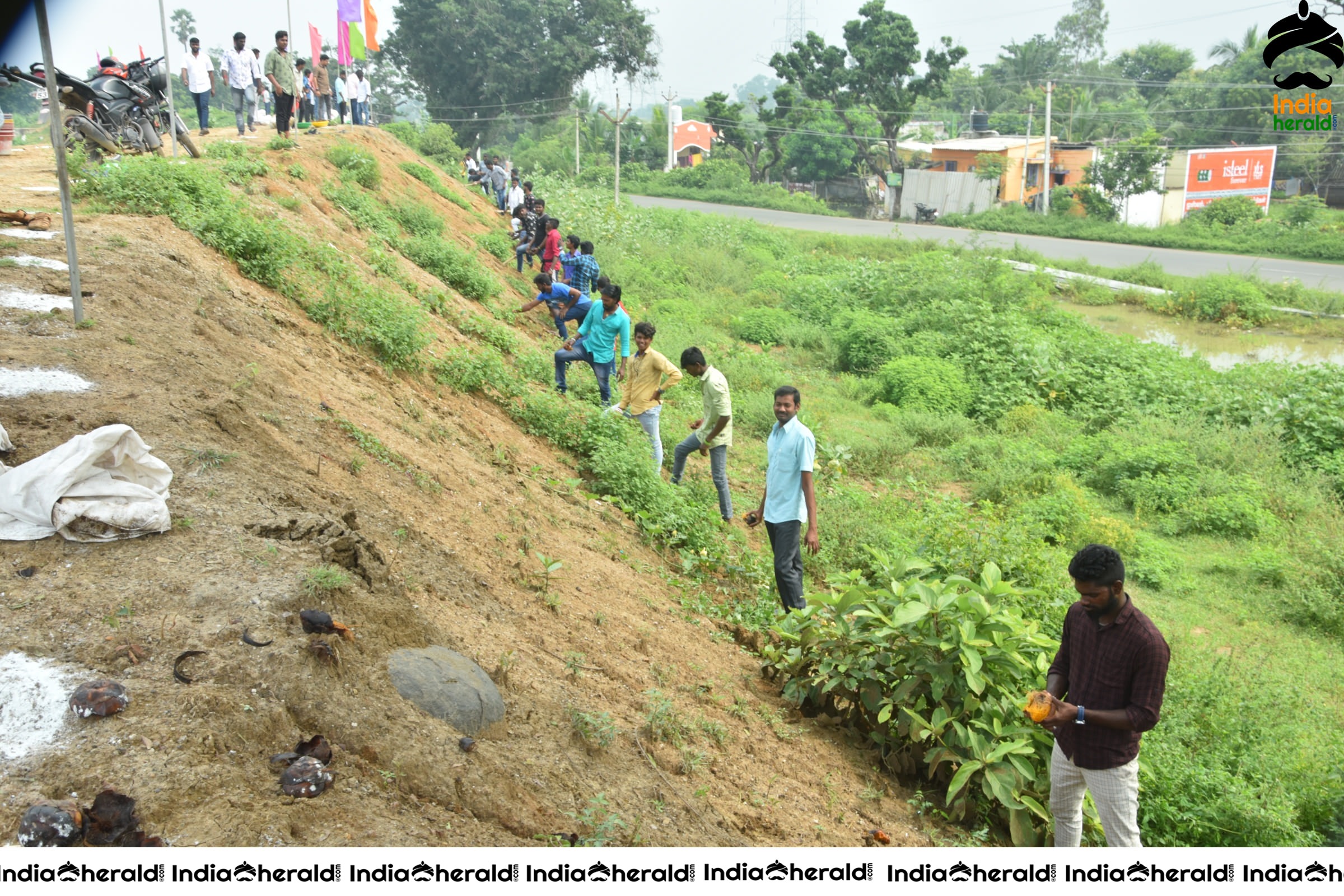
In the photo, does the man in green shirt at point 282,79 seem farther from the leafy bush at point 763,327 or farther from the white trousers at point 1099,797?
the white trousers at point 1099,797

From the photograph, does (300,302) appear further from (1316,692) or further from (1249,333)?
(1249,333)

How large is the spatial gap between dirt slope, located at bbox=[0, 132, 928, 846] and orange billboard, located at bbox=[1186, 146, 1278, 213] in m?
35.9

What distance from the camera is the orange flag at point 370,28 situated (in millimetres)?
18219

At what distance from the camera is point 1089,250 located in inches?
1159

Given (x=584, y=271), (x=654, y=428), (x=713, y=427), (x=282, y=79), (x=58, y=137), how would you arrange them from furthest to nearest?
(x=282, y=79)
(x=584, y=271)
(x=654, y=428)
(x=713, y=427)
(x=58, y=137)

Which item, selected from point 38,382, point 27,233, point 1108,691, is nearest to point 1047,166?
point 27,233

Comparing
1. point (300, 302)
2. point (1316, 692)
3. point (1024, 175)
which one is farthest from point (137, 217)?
point (1024, 175)

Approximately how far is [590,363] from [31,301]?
16.5 feet

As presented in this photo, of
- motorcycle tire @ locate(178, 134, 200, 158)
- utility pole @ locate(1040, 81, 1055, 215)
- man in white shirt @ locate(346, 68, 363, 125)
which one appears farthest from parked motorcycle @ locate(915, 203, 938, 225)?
motorcycle tire @ locate(178, 134, 200, 158)

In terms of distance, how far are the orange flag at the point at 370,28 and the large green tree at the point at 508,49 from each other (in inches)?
898

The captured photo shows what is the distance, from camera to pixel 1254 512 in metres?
9.12

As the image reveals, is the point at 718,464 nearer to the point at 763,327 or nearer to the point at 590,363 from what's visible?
the point at 590,363

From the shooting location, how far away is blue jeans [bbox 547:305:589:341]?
31.6 feet
